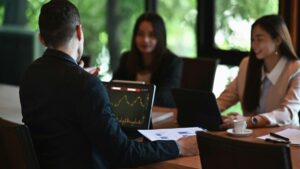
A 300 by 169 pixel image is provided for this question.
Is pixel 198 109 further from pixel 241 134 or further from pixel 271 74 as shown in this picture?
pixel 271 74

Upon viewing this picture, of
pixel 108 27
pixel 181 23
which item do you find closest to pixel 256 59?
pixel 181 23

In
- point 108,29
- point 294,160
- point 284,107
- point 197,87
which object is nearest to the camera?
point 294,160

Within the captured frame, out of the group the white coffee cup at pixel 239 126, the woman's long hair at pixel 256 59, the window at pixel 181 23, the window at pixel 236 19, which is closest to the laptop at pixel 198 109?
the white coffee cup at pixel 239 126

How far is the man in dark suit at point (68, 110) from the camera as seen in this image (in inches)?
84.7

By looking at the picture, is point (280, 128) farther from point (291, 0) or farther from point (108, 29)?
point (108, 29)

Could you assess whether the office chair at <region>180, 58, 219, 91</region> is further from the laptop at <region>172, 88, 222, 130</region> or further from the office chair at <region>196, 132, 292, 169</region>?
the office chair at <region>196, 132, 292, 169</region>

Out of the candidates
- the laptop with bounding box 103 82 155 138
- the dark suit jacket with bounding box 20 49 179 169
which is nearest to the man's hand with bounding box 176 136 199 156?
the dark suit jacket with bounding box 20 49 179 169

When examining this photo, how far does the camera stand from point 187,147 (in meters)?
2.46

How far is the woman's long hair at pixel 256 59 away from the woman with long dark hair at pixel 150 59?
699mm

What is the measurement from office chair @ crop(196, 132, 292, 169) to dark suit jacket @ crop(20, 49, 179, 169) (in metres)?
0.35

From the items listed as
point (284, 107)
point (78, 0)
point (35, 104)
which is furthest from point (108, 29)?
point (35, 104)

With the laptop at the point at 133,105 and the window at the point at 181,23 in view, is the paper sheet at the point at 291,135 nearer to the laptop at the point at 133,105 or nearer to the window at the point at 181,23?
the laptop at the point at 133,105

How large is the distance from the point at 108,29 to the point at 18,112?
2467 millimetres

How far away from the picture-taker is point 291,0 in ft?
14.1
